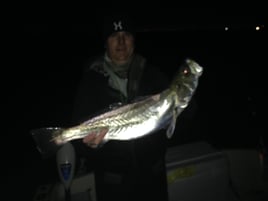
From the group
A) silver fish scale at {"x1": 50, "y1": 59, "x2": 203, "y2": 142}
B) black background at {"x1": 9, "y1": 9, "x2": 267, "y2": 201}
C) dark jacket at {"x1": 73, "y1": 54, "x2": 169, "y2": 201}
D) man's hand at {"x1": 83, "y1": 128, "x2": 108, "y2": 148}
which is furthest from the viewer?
black background at {"x1": 9, "y1": 9, "x2": 267, "y2": 201}

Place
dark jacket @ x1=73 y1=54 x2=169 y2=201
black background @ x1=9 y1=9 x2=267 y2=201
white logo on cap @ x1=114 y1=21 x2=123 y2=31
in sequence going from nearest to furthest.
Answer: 1. dark jacket @ x1=73 y1=54 x2=169 y2=201
2. white logo on cap @ x1=114 y1=21 x2=123 y2=31
3. black background @ x1=9 y1=9 x2=267 y2=201

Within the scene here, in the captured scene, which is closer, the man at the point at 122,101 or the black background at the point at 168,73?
the man at the point at 122,101

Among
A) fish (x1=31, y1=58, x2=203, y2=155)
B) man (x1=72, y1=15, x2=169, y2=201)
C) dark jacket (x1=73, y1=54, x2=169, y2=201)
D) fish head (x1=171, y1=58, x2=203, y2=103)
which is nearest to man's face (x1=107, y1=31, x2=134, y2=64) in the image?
man (x1=72, y1=15, x2=169, y2=201)

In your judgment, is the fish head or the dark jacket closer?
the fish head

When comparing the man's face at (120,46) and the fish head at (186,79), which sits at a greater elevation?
the man's face at (120,46)

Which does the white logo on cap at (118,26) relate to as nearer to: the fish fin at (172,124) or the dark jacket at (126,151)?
the dark jacket at (126,151)

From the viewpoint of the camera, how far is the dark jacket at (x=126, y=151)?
3.26 meters

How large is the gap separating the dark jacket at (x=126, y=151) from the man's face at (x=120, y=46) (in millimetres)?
118

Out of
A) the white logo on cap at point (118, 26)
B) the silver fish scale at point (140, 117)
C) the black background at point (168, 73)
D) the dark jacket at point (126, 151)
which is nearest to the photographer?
the silver fish scale at point (140, 117)

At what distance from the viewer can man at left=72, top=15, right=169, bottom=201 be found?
327cm

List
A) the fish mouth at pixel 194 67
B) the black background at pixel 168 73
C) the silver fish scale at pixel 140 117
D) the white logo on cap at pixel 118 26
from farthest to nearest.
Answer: the black background at pixel 168 73 → the white logo on cap at pixel 118 26 → the silver fish scale at pixel 140 117 → the fish mouth at pixel 194 67

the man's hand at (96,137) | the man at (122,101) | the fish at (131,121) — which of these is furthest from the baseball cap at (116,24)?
the man's hand at (96,137)

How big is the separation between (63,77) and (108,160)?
2627 centimetres

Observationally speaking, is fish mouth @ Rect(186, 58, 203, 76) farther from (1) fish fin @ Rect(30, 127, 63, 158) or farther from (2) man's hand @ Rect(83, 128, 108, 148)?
(1) fish fin @ Rect(30, 127, 63, 158)
